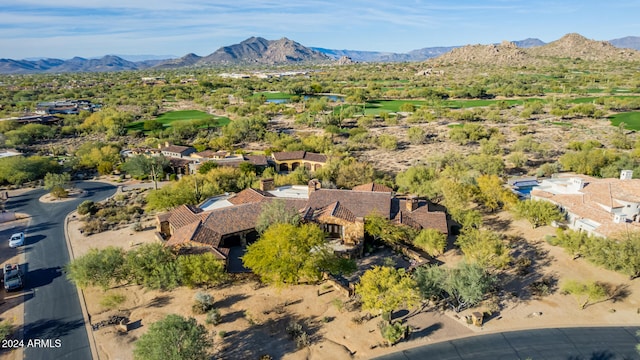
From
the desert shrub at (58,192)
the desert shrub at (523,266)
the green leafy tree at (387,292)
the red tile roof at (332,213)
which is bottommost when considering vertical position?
the desert shrub at (523,266)

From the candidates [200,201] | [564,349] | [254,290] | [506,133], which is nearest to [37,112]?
[200,201]

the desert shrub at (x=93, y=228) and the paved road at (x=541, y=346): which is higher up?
the desert shrub at (x=93, y=228)

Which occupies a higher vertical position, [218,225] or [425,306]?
[218,225]

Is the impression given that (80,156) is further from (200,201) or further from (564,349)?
(564,349)

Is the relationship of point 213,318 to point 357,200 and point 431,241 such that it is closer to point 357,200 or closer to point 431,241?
point 357,200

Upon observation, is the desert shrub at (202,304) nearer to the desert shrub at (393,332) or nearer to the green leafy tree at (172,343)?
the green leafy tree at (172,343)

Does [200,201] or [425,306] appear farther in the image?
[200,201]

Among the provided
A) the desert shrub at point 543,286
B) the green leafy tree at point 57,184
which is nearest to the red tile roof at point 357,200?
the desert shrub at point 543,286
